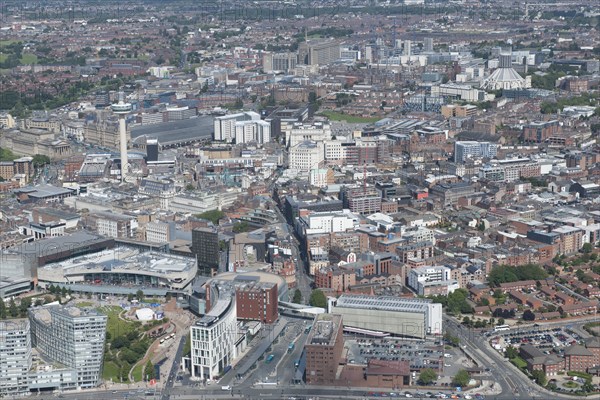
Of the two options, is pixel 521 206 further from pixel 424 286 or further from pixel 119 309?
pixel 119 309

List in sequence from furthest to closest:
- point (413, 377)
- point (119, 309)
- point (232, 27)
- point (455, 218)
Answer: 1. point (232, 27)
2. point (455, 218)
3. point (119, 309)
4. point (413, 377)

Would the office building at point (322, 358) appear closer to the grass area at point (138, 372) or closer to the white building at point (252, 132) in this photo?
the grass area at point (138, 372)

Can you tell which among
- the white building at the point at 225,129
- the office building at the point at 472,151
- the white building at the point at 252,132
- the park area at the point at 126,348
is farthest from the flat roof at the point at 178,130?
the park area at the point at 126,348

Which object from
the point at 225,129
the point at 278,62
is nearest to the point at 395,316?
the point at 225,129

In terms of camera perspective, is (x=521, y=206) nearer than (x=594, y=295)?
No

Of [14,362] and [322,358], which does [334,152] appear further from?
[14,362]

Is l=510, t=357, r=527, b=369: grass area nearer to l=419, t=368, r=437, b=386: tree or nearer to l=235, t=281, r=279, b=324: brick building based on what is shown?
l=419, t=368, r=437, b=386: tree

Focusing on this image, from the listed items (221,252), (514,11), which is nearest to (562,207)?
(221,252)
